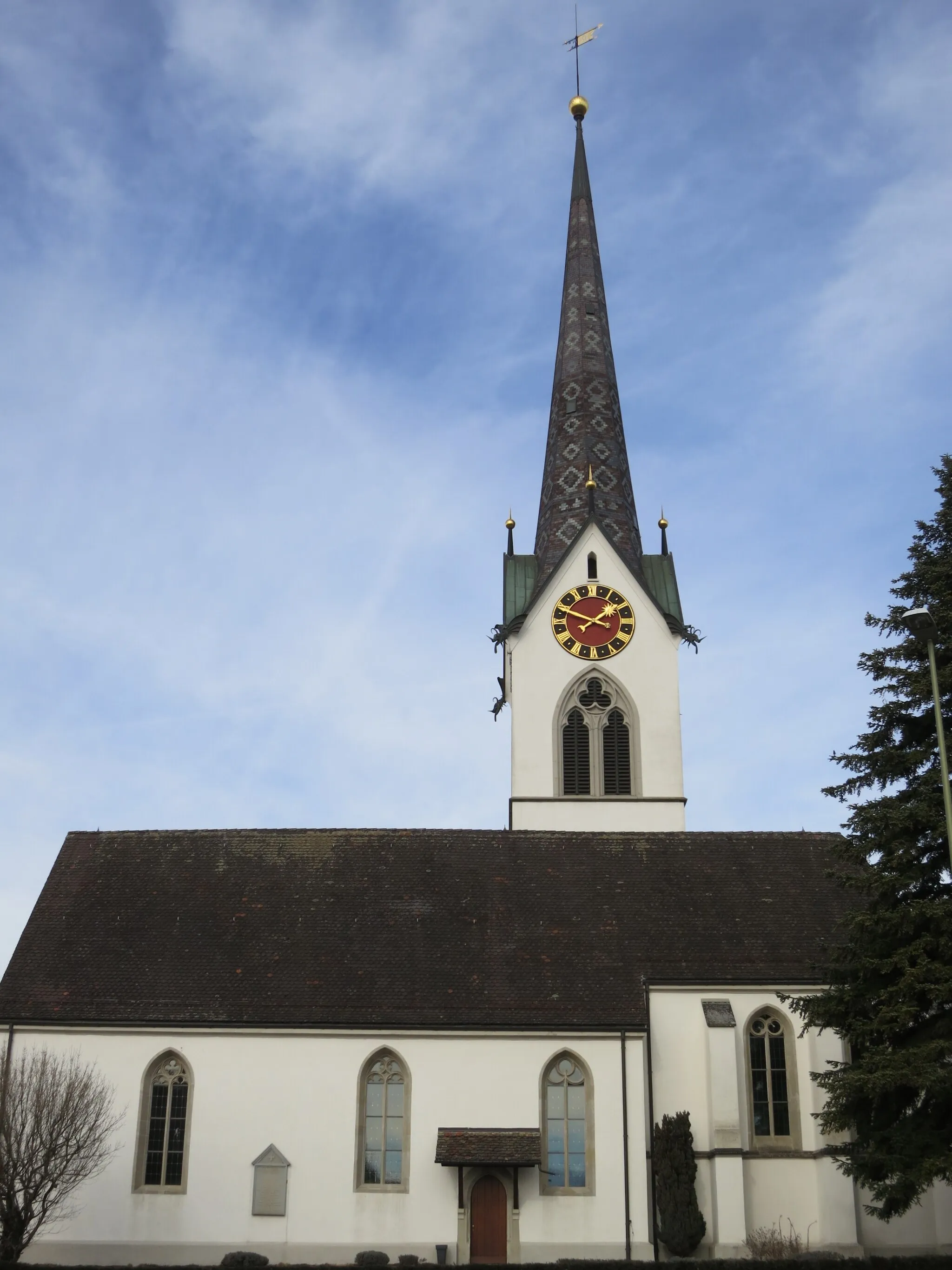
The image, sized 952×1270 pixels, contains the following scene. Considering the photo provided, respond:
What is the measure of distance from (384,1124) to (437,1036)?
201 centimetres

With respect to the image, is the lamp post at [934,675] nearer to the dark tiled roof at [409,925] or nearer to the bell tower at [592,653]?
the dark tiled roof at [409,925]

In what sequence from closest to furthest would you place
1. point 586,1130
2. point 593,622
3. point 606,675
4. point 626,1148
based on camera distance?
point 626,1148
point 586,1130
point 606,675
point 593,622

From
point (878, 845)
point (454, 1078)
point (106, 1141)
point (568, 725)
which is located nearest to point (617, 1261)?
point (454, 1078)

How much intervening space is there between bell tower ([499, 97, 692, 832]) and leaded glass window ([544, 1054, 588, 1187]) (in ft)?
32.9

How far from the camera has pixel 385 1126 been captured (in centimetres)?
2784

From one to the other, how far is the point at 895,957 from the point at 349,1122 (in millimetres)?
12732

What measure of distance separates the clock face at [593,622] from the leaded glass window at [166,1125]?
1685 cm

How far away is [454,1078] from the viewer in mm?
28047

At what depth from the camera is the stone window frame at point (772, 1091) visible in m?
28.1

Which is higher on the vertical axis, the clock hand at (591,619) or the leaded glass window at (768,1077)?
the clock hand at (591,619)

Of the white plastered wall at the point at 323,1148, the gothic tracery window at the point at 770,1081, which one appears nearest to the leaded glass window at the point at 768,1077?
the gothic tracery window at the point at 770,1081

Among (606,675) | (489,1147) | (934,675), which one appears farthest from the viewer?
(606,675)

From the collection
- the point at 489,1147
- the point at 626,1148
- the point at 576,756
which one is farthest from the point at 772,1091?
the point at 576,756

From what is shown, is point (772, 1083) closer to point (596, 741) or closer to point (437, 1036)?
point (437, 1036)
